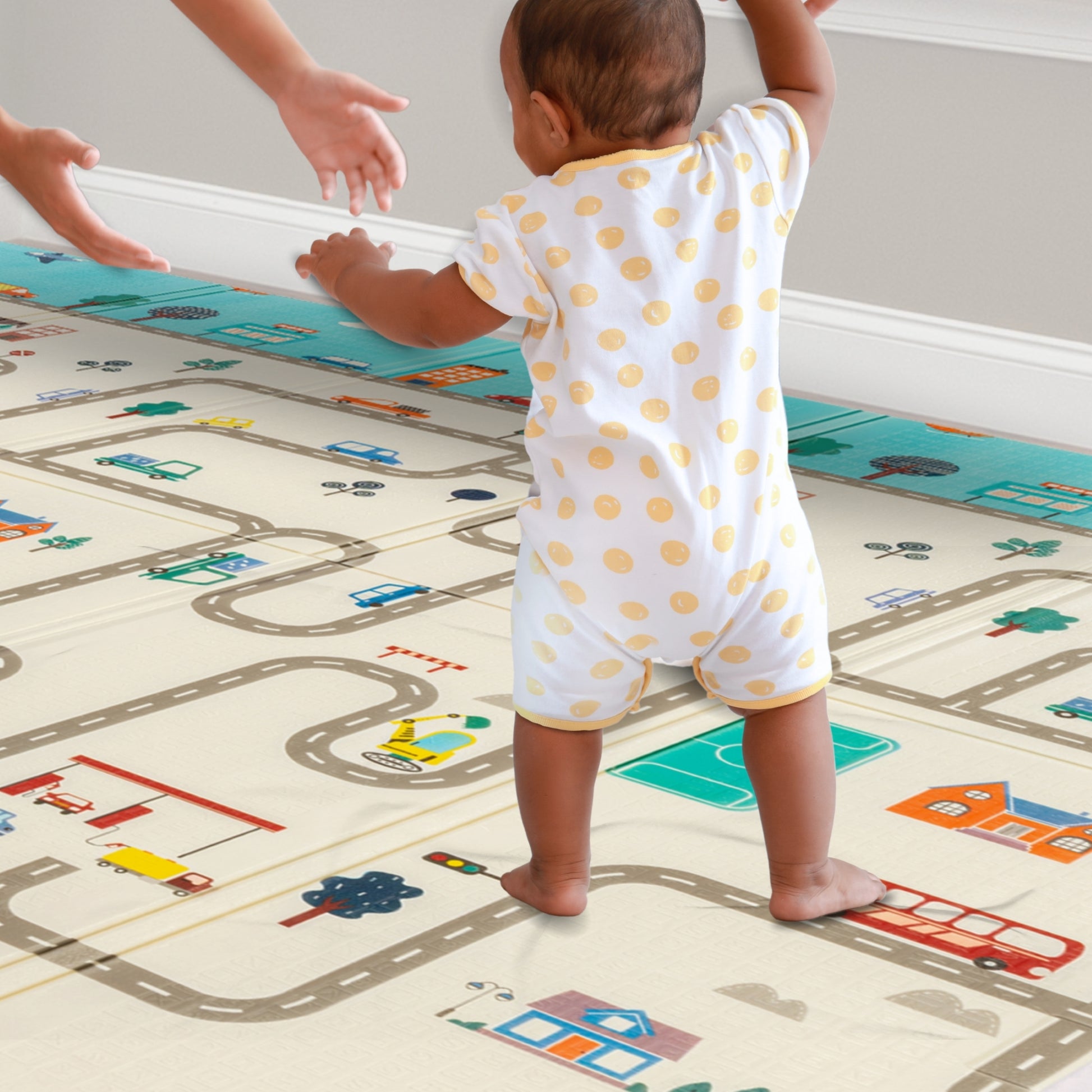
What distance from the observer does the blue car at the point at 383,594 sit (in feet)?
5.34

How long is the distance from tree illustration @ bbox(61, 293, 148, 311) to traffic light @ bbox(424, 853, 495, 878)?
1956 millimetres

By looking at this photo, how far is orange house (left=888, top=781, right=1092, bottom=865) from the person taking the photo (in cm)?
120

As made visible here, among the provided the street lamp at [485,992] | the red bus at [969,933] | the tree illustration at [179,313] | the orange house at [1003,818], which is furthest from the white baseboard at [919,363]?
the street lamp at [485,992]

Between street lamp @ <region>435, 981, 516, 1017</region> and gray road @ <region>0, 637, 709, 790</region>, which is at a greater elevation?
gray road @ <region>0, 637, 709, 790</region>

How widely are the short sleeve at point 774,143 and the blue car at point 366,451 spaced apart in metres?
1.13

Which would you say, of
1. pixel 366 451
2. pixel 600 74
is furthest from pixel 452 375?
pixel 600 74

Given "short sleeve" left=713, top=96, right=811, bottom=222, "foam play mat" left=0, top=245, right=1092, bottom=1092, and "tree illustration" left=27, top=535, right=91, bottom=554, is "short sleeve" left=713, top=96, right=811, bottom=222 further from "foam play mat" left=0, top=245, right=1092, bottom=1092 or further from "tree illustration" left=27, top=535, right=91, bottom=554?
"tree illustration" left=27, top=535, right=91, bottom=554

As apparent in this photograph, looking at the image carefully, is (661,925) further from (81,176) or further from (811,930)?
(81,176)

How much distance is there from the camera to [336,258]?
3.54 ft

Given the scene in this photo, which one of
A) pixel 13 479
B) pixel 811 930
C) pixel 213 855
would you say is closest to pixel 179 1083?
pixel 213 855

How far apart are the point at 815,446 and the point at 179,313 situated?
3.84ft

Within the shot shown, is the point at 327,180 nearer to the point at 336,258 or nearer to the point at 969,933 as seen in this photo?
the point at 336,258

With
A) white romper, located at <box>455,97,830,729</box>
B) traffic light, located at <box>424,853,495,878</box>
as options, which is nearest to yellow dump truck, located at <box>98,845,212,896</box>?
traffic light, located at <box>424,853,495,878</box>

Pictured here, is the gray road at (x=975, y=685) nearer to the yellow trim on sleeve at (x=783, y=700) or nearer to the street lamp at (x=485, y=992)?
the yellow trim on sleeve at (x=783, y=700)
